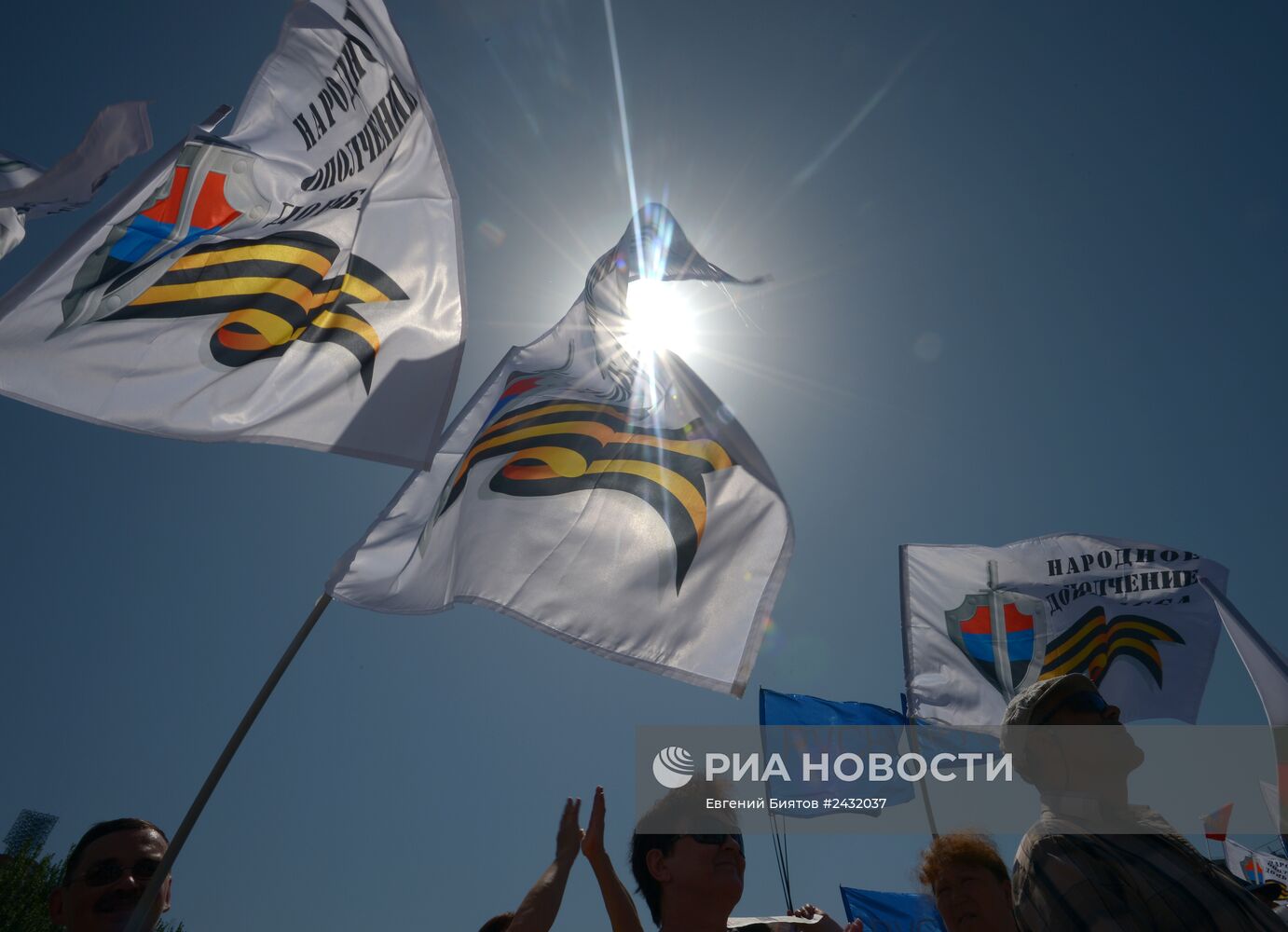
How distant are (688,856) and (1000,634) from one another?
10092 mm

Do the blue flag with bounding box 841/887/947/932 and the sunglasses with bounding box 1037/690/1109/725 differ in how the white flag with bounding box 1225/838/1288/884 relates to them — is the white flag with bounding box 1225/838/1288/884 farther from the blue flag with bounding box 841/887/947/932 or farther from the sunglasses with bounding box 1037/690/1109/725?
the sunglasses with bounding box 1037/690/1109/725

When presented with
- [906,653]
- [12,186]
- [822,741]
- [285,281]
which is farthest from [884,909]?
[12,186]

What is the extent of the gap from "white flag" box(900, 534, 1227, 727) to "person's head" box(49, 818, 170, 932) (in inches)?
383

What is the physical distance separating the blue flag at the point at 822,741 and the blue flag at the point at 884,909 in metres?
0.99

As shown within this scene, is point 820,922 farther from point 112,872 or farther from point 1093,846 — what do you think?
point 112,872

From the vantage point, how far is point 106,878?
11.4 ft

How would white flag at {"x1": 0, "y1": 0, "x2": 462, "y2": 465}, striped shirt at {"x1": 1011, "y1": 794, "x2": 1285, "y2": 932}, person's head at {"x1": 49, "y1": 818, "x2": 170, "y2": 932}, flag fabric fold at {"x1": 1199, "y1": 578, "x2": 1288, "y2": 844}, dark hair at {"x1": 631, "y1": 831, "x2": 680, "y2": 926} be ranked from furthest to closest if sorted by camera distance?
flag fabric fold at {"x1": 1199, "y1": 578, "x2": 1288, "y2": 844} < white flag at {"x1": 0, "y1": 0, "x2": 462, "y2": 465} < person's head at {"x1": 49, "y1": 818, "x2": 170, "y2": 932} < dark hair at {"x1": 631, "y1": 831, "x2": 680, "y2": 926} < striped shirt at {"x1": 1011, "y1": 794, "x2": 1285, "y2": 932}

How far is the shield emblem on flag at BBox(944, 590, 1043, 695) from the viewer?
11.6m

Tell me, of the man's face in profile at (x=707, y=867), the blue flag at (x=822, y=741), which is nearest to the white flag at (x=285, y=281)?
the man's face in profile at (x=707, y=867)

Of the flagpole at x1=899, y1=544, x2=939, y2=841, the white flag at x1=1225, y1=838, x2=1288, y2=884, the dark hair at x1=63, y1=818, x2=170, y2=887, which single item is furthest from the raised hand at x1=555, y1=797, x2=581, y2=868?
the white flag at x1=1225, y1=838, x2=1288, y2=884

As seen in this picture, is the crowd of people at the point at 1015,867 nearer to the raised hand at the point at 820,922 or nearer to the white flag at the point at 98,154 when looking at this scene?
the raised hand at the point at 820,922

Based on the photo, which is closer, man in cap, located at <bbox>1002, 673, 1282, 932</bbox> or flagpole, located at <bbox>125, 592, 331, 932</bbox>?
man in cap, located at <bbox>1002, 673, 1282, 932</bbox>

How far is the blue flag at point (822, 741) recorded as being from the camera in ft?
34.1

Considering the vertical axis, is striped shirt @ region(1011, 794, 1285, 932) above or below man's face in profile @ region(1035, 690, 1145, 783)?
below
